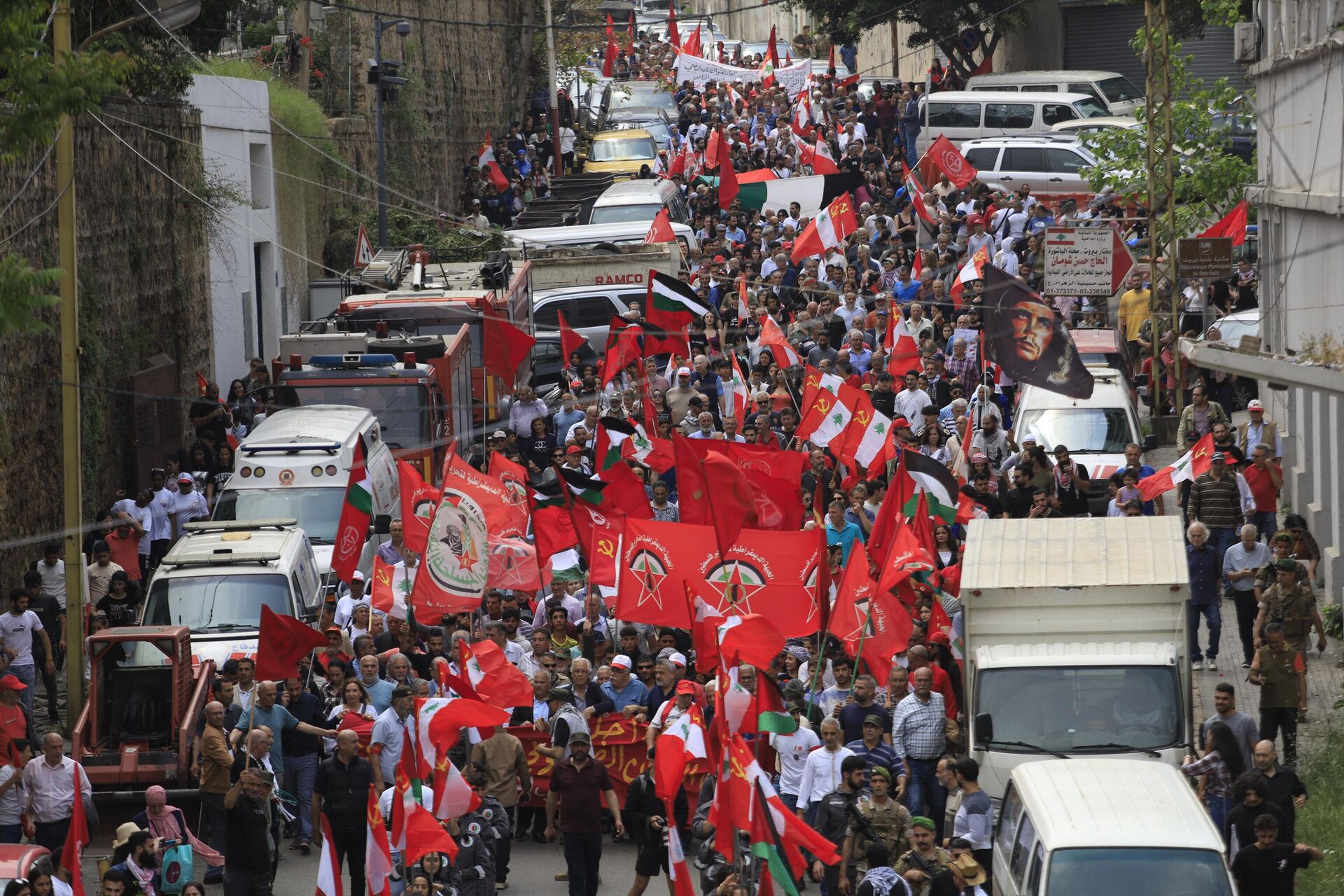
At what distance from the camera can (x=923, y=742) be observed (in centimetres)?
1434

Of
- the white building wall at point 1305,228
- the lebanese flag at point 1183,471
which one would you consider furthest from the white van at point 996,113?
the lebanese flag at point 1183,471

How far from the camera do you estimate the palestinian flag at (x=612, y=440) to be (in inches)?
824

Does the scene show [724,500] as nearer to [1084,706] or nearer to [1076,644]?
[1076,644]

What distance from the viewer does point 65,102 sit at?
13.5 metres

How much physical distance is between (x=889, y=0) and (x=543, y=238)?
794 inches

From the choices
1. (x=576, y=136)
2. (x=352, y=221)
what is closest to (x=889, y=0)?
(x=576, y=136)

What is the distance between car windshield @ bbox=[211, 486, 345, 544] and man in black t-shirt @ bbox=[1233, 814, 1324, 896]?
11.3 metres

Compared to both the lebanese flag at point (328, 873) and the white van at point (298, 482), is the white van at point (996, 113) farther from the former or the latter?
the lebanese flag at point (328, 873)

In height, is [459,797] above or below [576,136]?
below

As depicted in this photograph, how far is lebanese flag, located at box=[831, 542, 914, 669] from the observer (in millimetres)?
15234

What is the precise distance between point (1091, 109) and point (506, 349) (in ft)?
72.3

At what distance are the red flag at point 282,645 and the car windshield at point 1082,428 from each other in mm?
10527

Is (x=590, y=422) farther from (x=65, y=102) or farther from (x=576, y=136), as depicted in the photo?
(x=576, y=136)

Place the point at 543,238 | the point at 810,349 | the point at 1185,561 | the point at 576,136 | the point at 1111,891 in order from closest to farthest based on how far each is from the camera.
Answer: the point at 1111,891 < the point at 1185,561 < the point at 810,349 < the point at 543,238 < the point at 576,136
